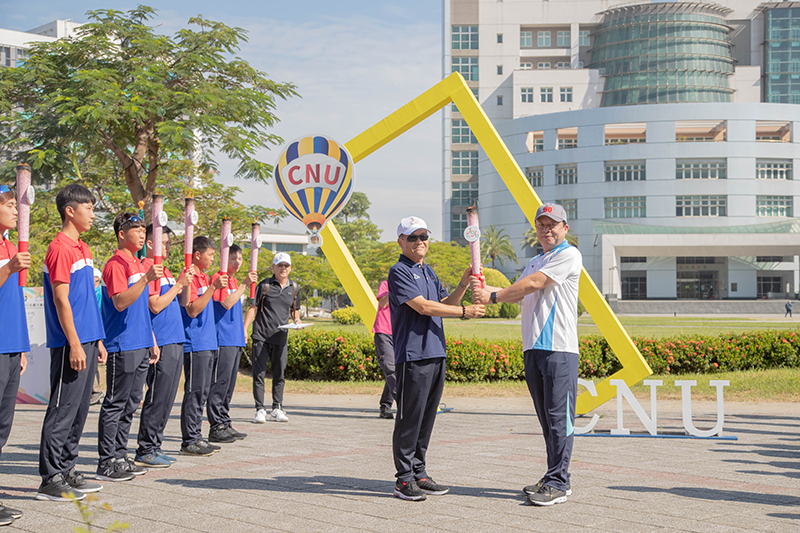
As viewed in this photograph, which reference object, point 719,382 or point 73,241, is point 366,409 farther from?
point 73,241

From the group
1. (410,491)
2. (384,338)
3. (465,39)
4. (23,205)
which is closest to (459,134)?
(465,39)

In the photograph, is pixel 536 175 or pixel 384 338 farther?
pixel 536 175

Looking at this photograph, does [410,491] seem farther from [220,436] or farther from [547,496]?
[220,436]

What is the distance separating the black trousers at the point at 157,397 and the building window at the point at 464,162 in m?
81.1

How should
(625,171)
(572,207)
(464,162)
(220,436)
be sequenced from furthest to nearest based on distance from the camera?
(464,162) < (572,207) < (625,171) < (220,436)

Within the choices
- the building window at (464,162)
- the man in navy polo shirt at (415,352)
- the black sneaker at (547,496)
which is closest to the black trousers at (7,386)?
the man in navy polo shirt at (415,352)

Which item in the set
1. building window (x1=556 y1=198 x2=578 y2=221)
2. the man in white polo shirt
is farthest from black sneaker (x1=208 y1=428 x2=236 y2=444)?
building window (x1=556 y1=198 x2=578 y2=221)

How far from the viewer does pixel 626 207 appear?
68.0m

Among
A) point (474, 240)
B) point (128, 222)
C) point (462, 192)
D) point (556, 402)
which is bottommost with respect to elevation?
point (556, 402)

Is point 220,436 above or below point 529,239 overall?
below

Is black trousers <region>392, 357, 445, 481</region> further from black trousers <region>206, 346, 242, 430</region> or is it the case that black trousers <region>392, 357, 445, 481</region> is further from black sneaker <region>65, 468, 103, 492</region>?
black trousers <region>206, 346, 242, 430</region>

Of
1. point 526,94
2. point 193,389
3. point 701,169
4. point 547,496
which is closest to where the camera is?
point 547,496

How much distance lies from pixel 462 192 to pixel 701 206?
2858 centimetres

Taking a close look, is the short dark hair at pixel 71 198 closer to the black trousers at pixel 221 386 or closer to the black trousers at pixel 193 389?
the black trousers at pixel 193 389
